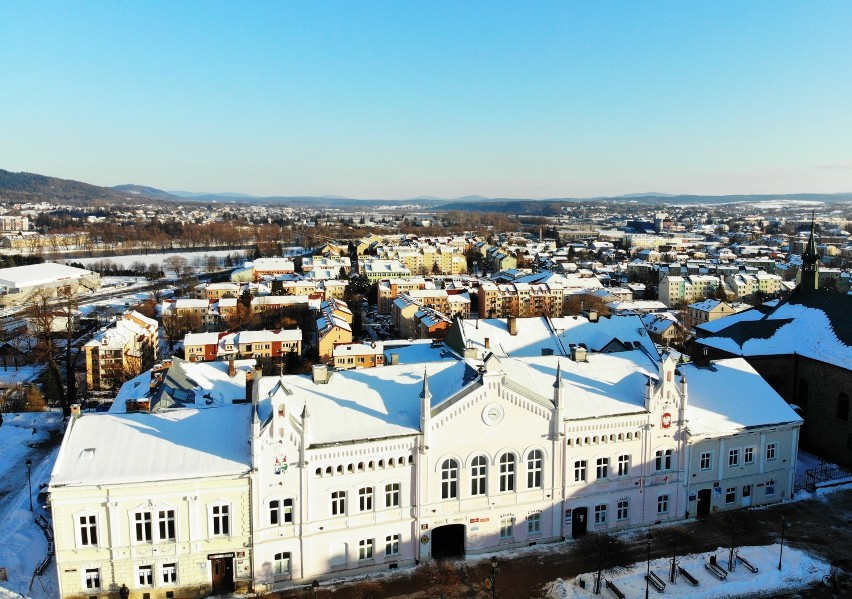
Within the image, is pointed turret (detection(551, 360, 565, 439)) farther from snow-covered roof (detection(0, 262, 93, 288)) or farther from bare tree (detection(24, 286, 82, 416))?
snow-covered roof (detection(0, 262, 93, 288))

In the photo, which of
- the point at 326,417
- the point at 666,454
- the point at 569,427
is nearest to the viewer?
the point at 326,417

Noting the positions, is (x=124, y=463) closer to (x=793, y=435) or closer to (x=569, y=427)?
(x=569, y=427)

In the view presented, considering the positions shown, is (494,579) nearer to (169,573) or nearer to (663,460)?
(663,460)

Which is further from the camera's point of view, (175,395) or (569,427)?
(175,395)

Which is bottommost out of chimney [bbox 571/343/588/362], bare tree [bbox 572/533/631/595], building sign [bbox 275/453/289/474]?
bare tree [bbox 572/533/631/595]

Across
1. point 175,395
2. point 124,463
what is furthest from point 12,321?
point 124,463

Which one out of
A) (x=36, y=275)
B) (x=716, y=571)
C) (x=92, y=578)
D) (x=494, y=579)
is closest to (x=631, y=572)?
(x=716, y=571)

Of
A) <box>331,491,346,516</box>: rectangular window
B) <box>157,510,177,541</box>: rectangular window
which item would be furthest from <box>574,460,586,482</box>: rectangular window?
<box>157,510,177,541</box>: rectangular window
